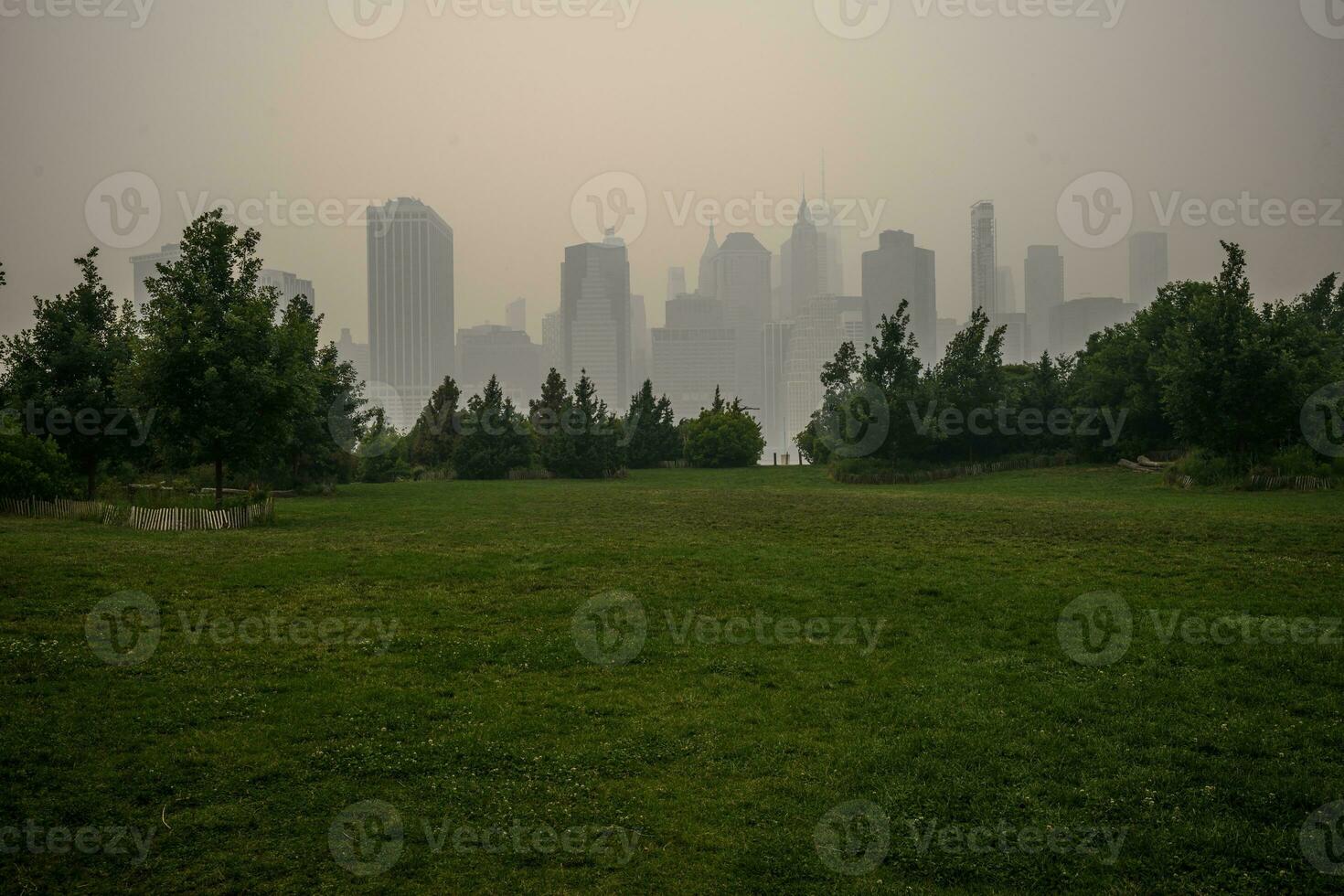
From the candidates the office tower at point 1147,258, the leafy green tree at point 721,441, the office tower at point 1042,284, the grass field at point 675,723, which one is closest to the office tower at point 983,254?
the office tower at point 1042,284

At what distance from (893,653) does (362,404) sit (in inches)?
2019

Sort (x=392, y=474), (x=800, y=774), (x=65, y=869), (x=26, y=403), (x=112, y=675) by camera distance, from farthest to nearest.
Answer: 1. (x=392, y=474)
2. (x=26, y=403)
3. (x=112, y=675)
4. (x=800, y=774)
5. (x=65, y=869)

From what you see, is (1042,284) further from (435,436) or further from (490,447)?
(490,447)

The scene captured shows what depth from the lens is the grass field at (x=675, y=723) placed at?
7.46 m

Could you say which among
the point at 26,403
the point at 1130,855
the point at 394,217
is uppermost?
the point at 394,217

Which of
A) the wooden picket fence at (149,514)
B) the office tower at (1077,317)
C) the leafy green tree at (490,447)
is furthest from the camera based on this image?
the office tower at (1077,317)

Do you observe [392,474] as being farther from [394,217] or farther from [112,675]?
[394,217]

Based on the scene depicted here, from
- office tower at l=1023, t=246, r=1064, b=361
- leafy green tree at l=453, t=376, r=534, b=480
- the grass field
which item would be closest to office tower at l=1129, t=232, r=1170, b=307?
office tower at l=1023, t=246, r=1064, b=361

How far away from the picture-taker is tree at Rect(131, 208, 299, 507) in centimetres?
2894

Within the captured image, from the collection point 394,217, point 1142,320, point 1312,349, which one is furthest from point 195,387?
point 394,217

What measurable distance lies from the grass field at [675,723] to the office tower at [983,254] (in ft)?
574

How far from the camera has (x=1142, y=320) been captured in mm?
63875

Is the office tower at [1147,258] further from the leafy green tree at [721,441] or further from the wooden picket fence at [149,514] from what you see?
the wooden picket fence at [149,514]

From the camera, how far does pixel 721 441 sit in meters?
85.5
